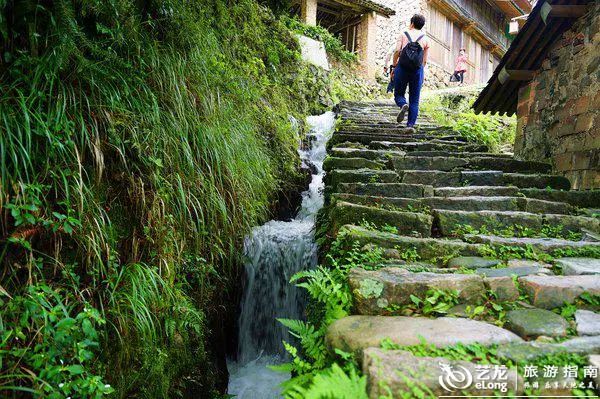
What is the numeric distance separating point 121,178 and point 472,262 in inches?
103

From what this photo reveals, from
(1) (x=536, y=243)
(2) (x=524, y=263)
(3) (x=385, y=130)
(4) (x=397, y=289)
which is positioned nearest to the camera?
(4) (x=397, y=289)

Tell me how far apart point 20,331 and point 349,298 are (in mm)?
1755

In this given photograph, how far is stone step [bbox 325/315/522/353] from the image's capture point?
5.10ft

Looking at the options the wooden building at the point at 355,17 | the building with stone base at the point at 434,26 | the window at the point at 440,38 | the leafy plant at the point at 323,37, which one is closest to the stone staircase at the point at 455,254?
the leafy plant at the point at 323,37

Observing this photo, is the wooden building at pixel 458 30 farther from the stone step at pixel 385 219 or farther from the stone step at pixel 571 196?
the stone step at pixel 385 219

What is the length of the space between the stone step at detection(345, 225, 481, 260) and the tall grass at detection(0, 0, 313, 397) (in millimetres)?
1369

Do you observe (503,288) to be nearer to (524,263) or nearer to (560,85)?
(524,263)

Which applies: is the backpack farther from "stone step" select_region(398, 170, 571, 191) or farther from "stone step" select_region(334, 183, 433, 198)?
"stone step" select_region(334, 183, 433, 198)

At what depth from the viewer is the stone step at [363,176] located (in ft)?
13.6

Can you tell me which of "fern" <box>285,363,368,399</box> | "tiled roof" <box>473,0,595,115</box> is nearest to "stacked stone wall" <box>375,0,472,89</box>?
"tiled roof" <box>473,0,595,115</box>

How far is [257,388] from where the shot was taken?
3.86m

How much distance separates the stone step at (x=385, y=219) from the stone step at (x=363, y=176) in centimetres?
103

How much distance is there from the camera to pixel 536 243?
8.94 feet

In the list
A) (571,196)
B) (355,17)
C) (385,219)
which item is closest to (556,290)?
(385,219)
